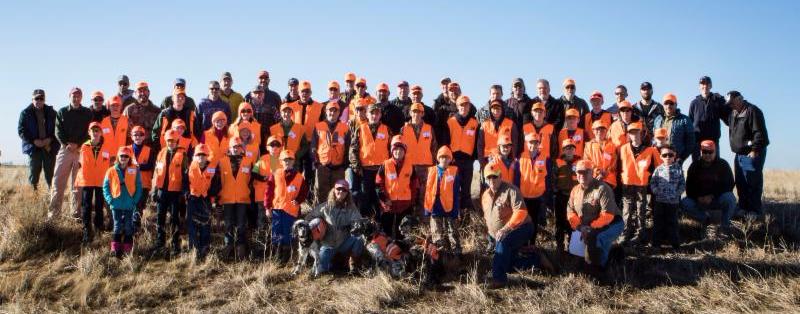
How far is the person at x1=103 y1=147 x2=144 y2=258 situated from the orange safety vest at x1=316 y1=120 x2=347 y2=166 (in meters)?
2.83

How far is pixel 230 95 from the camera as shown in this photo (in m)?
11.6

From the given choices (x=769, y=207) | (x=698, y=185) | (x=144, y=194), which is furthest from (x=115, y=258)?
(x=769, y=207)

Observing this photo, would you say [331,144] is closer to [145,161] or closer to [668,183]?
[145,161]

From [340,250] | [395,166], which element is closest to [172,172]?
[340,250]

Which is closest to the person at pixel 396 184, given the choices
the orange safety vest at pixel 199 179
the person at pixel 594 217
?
the person at pixel 594 217

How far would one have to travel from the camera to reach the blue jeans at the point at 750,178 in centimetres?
1041

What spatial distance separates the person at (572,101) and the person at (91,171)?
7.94 metres

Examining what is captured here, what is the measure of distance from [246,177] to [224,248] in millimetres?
1233

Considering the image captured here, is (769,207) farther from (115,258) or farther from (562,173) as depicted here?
(115,258)

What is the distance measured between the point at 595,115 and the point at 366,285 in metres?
5.53

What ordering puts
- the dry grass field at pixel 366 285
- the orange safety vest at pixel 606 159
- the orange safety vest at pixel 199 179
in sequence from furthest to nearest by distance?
the orange safety vest at pixel 606 159 < the orange safety vest at pixel 199 179 < the dry grass field at pixel 366 285

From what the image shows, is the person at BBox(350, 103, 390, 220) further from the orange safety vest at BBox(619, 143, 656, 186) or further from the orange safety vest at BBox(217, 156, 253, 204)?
the orange safety vest at BBox(619, 143, 656, 186)

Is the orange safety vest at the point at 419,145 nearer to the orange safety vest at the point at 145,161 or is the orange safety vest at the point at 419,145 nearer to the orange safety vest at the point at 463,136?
the orange safety vest at the point at 463,136

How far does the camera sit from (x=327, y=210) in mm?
8664
